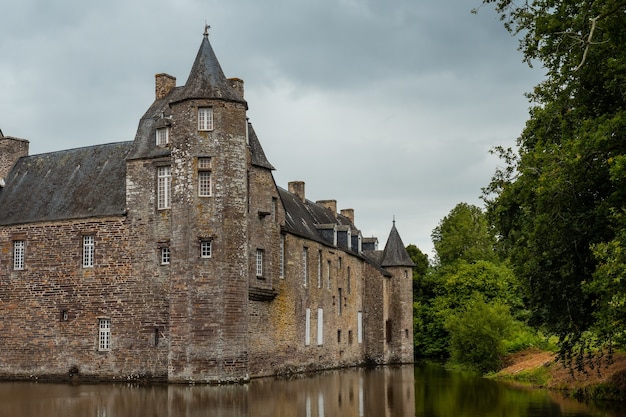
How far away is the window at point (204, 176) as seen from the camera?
90.9 feet

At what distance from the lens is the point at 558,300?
18328 mm

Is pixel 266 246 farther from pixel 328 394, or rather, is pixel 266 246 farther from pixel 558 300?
pixel 558 300

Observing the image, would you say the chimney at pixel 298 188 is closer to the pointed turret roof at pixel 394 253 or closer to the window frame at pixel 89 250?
the pointed turret roof at pixel 394 253

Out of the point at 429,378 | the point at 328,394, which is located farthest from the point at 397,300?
the point at 328,394

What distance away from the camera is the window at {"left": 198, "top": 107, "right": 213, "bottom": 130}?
28000 millimetres

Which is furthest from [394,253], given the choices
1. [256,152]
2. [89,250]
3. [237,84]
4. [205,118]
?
[205,118]

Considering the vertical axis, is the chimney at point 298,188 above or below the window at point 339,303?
above

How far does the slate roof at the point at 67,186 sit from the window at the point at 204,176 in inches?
143

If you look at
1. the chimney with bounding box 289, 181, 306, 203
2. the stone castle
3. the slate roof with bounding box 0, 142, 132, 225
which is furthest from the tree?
the slate roof with bounding box 0, 142, 132, 225

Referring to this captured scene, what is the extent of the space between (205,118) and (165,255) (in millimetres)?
5101

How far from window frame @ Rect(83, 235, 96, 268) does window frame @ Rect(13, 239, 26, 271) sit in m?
2.92

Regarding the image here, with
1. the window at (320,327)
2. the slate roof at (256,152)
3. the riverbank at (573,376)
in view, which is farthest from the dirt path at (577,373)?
the slate roof at (256,152)

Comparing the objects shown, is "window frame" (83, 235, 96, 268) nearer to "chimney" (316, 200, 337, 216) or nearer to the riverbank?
the riverbank

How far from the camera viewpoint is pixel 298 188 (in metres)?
45.0
